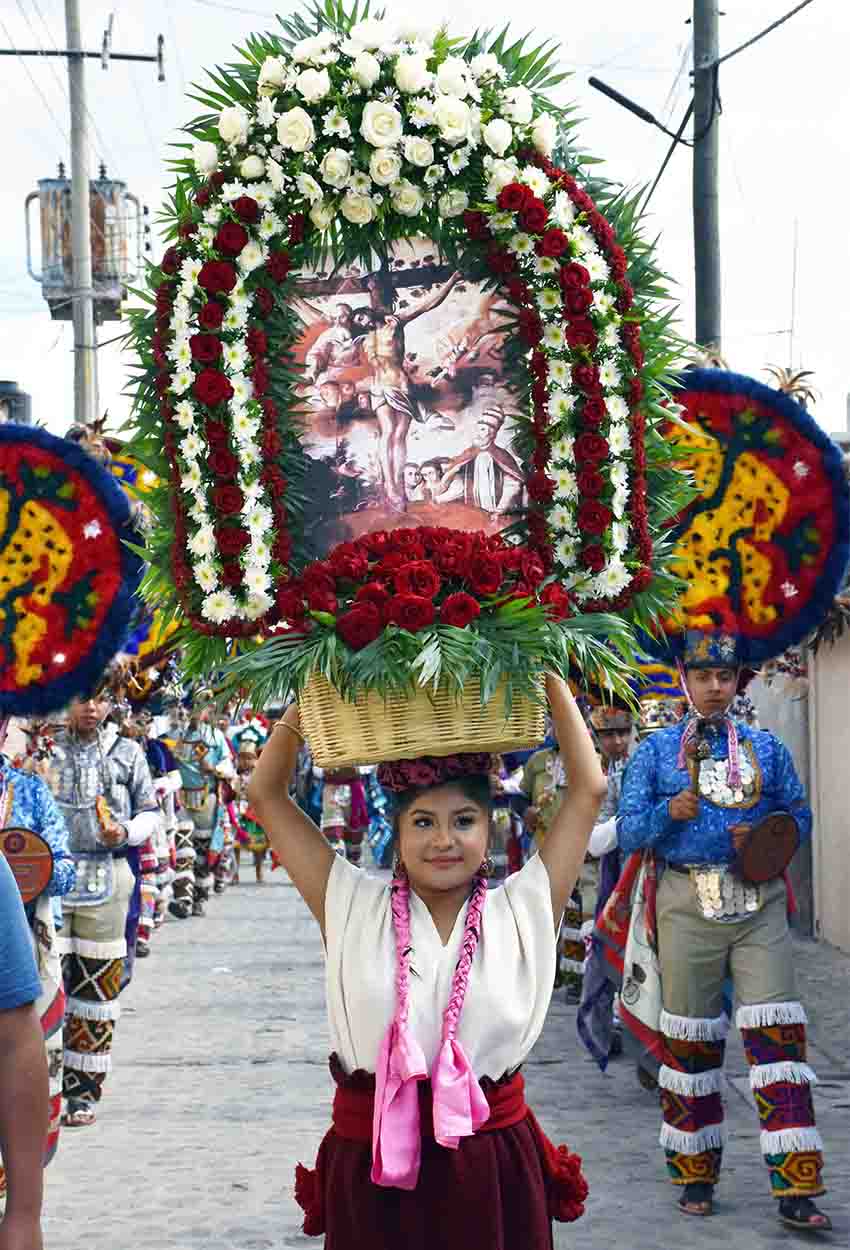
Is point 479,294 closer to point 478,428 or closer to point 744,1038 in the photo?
point 478,428

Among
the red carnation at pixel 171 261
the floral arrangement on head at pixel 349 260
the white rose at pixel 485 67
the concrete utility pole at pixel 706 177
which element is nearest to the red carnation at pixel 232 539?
the floral arrangement on head at pixel 349 260

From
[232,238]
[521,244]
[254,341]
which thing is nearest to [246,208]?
[232,238]

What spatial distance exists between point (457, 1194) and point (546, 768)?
8745 mm

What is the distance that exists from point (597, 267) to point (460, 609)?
0.90 m

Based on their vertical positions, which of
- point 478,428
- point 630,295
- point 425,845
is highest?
point 630,295

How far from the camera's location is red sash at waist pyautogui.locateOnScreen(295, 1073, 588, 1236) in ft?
14.8

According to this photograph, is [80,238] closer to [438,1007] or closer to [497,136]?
[497,136]

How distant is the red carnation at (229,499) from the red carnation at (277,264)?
0.49 metres

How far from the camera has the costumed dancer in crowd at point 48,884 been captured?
8039mm

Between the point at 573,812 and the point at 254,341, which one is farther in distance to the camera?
the point at 573,812

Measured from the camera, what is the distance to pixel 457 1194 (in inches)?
175

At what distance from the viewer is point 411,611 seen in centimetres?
434

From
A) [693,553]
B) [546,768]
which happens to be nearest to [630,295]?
[693,553]

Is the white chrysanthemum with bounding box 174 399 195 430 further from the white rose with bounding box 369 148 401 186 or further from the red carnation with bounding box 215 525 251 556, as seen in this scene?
the white rose with bounding box 369 148 401 186
